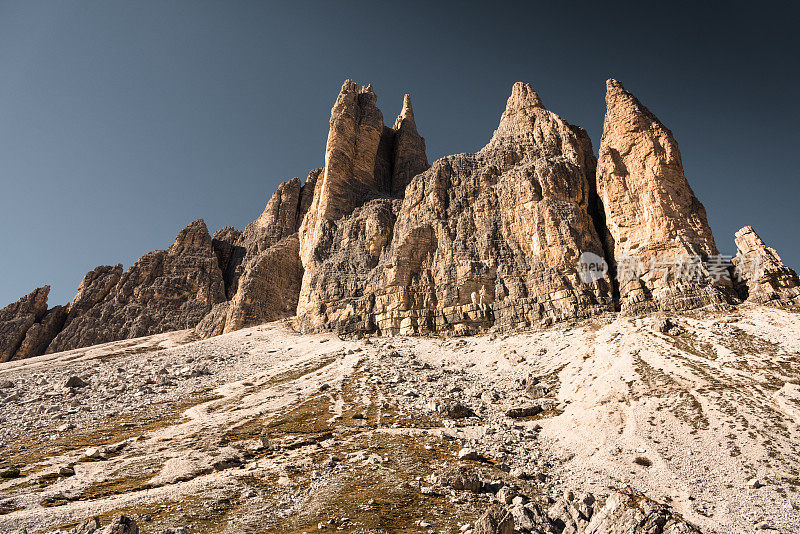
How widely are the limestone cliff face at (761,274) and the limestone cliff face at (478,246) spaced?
15548mm

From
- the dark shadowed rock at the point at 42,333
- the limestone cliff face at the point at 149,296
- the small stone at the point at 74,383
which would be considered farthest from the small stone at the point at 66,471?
the dark shadowed rock at the point at 42,333

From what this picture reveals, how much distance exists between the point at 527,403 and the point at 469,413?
5.89m

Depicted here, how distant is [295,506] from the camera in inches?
623

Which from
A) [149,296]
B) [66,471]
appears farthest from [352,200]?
[66,471]

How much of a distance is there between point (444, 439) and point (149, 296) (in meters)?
114

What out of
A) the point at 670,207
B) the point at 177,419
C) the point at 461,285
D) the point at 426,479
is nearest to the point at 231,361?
the point at 177,419

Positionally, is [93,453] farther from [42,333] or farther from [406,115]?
[406,115]

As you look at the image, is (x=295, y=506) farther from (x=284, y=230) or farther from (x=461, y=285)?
(x=284, y=230)

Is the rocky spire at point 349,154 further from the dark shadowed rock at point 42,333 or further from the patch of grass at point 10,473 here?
the dark shadowed rock at point 42,333

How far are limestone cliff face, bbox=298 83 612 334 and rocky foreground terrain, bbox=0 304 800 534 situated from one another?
38.6ft

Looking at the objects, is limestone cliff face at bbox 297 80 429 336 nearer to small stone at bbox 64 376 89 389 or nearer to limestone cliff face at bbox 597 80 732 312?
small stone at bbox 64 376 89 389

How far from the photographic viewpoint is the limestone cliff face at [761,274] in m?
43.3

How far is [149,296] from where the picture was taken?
11150 cm

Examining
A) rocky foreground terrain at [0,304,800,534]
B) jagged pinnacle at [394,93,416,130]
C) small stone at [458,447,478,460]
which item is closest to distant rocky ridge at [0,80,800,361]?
rocky foreground terrain at [0,304,800,534]
